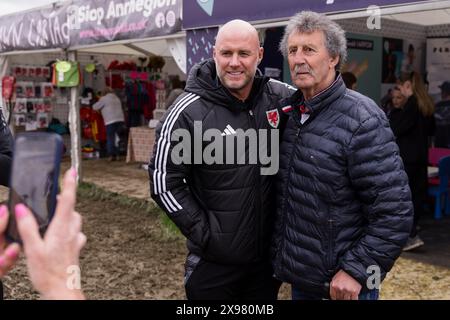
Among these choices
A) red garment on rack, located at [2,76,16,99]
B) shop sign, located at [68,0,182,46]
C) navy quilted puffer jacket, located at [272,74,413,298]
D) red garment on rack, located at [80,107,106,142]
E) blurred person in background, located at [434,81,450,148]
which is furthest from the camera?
red garment on rack, located at [80,107,106,142]

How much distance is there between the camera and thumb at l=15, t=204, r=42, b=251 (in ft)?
2.56

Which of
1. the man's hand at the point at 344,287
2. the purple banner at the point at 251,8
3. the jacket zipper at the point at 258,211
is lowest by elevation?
the man's hand at the point at 344,287

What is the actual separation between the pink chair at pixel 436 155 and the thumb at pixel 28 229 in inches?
268

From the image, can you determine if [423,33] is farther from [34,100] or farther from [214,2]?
[34,100]

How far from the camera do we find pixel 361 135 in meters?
1.85

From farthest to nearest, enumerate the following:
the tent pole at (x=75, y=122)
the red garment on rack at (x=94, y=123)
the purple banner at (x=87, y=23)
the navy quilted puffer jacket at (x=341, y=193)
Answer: the red garment on rack at (x=94, y=123) → the tent pole at (x=75, y=122) → the purple banner at (x=87, y=23) → the navy quilted puffer jacket at (x=341, y=193)

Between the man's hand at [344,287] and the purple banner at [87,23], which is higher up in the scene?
the purple banner at [87,23]

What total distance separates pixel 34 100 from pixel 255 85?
10675mm

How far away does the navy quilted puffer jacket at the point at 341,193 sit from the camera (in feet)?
6.08

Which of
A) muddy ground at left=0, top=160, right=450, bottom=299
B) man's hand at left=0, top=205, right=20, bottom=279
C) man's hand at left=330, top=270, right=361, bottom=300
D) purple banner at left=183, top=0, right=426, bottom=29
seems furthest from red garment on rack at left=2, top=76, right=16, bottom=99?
man's hand at left=0, top=205, right=20, bottom=279

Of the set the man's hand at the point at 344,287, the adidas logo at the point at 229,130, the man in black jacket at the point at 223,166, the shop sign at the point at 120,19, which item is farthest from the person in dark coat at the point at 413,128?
the man's hand at the point at 344,287

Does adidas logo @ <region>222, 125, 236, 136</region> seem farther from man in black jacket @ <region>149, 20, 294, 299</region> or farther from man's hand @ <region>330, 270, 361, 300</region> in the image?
man's hand @ <region>330, 270, 361, 300</region>

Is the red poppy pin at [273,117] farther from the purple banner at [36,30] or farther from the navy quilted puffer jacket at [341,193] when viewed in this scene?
the purple banner at [36,30]

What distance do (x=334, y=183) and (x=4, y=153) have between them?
53.6 inches
